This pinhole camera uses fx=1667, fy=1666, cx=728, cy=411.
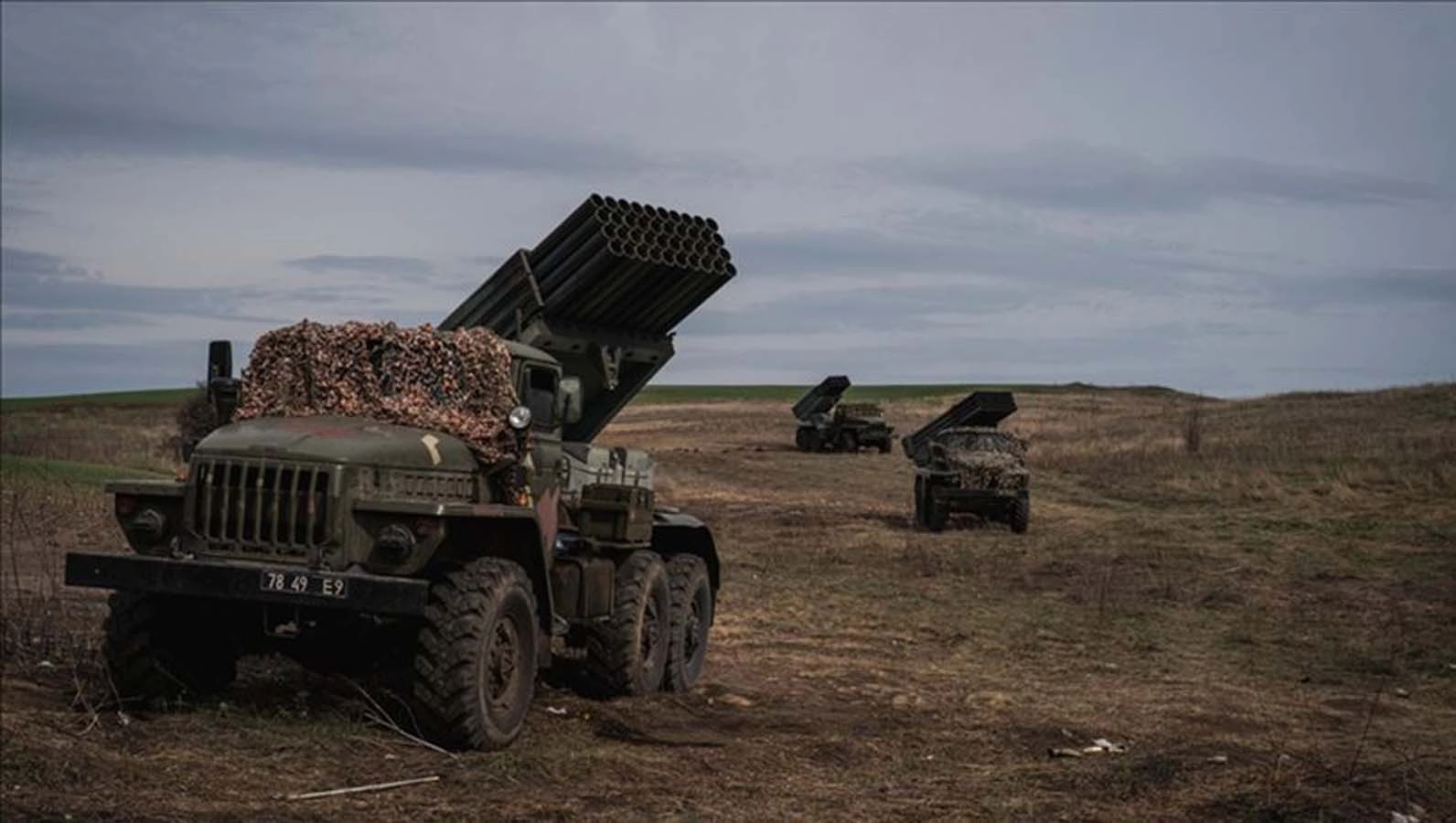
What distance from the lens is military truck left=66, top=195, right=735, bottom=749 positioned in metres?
8.83

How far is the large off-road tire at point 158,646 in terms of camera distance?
9.38 m

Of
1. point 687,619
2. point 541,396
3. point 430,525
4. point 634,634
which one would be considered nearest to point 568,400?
point 541,396

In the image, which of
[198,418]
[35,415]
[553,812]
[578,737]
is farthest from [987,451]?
[35,415]

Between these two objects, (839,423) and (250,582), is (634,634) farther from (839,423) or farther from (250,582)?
(839,423)

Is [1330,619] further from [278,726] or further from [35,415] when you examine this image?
[35,415]

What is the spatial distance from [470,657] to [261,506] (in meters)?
1.43

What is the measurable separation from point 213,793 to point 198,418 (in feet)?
93.3

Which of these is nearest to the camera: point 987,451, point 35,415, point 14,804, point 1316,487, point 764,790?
point 14,804

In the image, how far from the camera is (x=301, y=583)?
8.54m

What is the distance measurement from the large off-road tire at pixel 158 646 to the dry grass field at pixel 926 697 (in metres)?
0.21

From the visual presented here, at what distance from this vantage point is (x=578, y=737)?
32.6ft

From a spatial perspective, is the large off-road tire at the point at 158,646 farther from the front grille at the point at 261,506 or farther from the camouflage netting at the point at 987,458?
the camouflage netting at the point at 987,458

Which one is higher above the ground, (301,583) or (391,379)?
(391,379)

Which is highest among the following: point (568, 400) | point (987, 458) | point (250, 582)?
point (568, 400)
